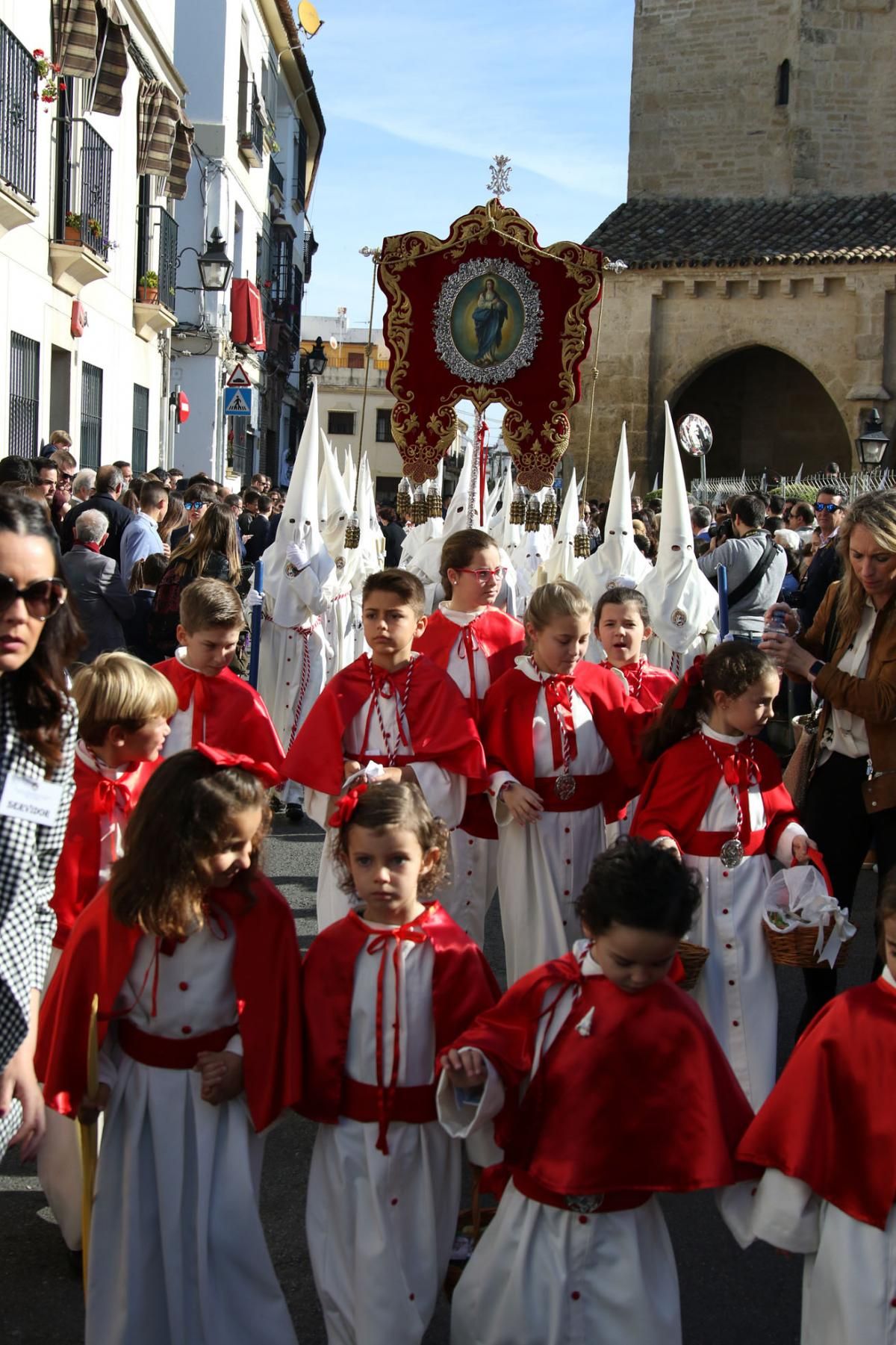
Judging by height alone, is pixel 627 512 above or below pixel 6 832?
above

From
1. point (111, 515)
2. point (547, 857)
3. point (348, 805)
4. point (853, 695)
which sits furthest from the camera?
point (111, 515)

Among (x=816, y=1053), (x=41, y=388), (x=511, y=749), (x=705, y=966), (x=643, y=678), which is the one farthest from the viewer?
(x=41, y=388)

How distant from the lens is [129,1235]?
312cm

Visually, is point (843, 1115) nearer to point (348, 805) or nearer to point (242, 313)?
point (348, 805)

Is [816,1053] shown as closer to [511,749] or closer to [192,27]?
[511,749]

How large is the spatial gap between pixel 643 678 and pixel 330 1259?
10.1 ft

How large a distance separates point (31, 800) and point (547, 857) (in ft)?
8.70

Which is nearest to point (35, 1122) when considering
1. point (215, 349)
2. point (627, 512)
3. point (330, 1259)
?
point (330, 1259)

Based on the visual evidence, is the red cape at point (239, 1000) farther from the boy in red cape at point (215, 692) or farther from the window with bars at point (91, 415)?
the window with bars at point (91, 415)

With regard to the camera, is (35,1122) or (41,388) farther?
(41,388)

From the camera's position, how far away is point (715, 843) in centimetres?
435

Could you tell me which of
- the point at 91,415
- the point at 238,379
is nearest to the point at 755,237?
the point at 238,379

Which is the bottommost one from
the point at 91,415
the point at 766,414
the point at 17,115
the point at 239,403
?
the point at 91,415

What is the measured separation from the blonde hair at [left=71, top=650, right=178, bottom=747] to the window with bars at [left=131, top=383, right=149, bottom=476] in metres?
16.5
